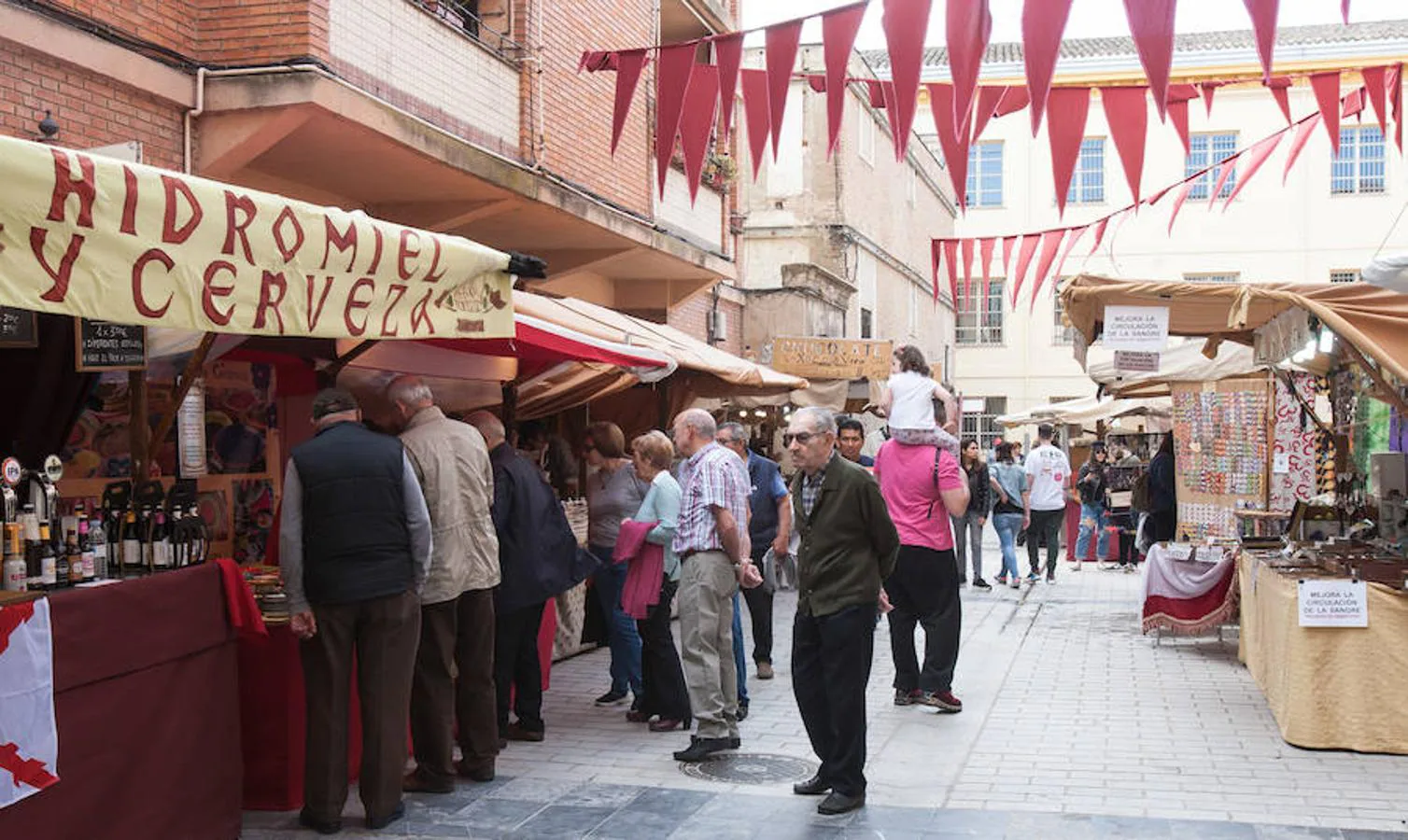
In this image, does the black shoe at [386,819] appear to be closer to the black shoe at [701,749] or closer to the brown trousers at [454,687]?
the brown trousers at [454,687]

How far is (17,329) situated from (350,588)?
1.87 metres

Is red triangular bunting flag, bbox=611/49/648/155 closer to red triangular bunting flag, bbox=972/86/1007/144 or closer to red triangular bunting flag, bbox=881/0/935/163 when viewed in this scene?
red triangular bunting flag, bbox=881/0/935/163

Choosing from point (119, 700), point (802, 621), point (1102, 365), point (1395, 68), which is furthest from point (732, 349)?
point (119, 700)

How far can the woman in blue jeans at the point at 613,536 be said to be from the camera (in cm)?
900

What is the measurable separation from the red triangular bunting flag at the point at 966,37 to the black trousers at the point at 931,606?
3706 mm

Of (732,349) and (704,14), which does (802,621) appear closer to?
(704,14)

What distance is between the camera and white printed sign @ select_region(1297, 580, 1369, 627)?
7.57 metres

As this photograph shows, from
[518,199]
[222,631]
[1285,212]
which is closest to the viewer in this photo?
[222,631]

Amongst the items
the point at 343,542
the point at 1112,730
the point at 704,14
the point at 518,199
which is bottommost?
the point at 1112,730

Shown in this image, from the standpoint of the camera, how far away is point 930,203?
38219mm

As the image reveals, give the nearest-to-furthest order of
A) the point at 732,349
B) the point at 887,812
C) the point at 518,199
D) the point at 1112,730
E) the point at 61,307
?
the point at 61,307 < the point at 887,812 < the point at 1112,730 < the point at 518,199 < the point at 732,349

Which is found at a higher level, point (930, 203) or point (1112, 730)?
point (930, 203)

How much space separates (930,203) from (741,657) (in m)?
30.8

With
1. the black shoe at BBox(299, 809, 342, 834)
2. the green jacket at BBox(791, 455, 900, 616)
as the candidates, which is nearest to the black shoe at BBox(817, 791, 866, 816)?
the green jacket at BBox(791, 455, 900, 616)
